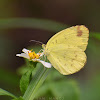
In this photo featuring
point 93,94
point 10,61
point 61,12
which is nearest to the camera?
point 93,94

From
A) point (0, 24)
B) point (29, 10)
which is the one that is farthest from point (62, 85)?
point (29, 10)

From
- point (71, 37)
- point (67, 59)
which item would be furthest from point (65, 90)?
point (71, 37)

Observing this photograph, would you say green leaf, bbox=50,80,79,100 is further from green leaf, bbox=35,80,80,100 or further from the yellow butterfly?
the yellow butterfly

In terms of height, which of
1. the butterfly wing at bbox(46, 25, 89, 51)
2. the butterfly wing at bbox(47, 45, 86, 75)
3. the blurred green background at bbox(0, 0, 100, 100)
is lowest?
the blurred green background at bbox(0, 0, 100, 100)

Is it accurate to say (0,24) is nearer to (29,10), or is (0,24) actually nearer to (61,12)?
(29,10)

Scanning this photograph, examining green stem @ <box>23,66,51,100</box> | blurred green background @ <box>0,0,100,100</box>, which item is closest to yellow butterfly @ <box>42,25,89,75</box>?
blurred green background @ <box>0,0,100,100</box>

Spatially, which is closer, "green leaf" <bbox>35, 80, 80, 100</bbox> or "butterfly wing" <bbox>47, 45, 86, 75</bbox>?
"butterfly wing" <bbox>47, 45, 86, 75</bbox>

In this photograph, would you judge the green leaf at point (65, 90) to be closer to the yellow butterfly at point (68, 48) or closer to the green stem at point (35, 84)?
the yellow butterfly at point (68, 48)
